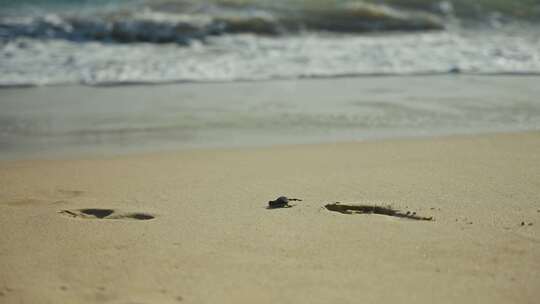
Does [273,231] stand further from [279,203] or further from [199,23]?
[199,23]

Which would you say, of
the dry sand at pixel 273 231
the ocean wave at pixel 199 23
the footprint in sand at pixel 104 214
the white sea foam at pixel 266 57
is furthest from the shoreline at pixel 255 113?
the ocean wave at pixel 199 23

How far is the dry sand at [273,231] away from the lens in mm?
1855

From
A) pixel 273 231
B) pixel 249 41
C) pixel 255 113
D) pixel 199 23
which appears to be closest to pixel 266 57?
pixel 249 41

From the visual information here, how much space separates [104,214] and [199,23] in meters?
5.59

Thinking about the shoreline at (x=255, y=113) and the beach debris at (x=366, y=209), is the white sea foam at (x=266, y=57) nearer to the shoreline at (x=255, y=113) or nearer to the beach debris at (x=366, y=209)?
the shoreline at (x=255, y=113)

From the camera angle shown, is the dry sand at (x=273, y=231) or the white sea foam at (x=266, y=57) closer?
the dry sand at (x=273, y=231)

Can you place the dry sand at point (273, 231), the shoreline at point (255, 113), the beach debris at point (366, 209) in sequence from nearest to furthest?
1. the dry sand at point (273, 231)
2. the beach debris at point (366, 209)
3. the shoreline at point (255, 113)

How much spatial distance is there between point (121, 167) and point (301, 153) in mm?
923

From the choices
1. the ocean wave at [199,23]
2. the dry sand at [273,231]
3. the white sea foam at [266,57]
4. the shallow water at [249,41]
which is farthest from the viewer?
the ocean wave at [199,23]

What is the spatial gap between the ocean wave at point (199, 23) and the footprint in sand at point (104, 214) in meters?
4.89

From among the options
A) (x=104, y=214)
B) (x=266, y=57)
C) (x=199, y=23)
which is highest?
(x=199, y=23)

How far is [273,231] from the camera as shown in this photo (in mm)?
2252

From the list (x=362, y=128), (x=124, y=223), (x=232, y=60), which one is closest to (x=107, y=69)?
(x=232, y=60)

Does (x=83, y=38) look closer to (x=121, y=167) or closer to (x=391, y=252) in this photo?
(x=121, y=167)
